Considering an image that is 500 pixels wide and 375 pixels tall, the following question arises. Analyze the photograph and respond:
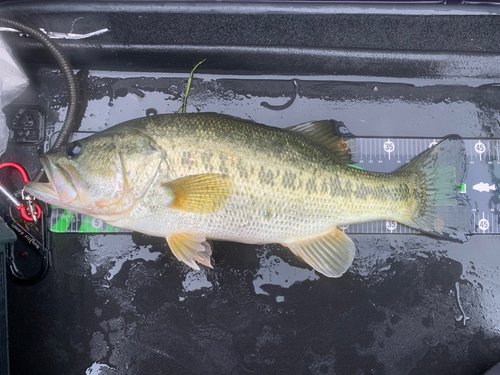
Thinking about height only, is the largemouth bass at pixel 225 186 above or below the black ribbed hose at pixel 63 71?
below

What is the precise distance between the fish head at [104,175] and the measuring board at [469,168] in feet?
3.95

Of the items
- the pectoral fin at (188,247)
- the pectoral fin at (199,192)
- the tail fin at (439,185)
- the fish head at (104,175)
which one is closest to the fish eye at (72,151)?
the fish head at (104,175)

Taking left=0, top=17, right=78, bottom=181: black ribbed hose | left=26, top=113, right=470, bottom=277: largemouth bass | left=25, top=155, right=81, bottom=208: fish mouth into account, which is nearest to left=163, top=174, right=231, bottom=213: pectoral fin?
left=26, top=113, right=470, bottom=277: largemouth bass

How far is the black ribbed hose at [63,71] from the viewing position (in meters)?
1.85

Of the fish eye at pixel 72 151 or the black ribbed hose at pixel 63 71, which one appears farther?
the black ribbed hose at pixel 63 71

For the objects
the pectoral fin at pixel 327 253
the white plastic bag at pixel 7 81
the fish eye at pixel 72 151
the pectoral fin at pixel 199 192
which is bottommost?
the pectoral fin at pixel 327 253

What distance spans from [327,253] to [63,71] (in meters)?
1.76

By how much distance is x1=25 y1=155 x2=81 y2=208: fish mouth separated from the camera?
1566 millimetres

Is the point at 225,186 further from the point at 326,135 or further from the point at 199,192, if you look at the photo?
the point at 326,135

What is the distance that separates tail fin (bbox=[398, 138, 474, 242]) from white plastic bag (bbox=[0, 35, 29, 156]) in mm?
2263

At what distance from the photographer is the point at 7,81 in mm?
1956

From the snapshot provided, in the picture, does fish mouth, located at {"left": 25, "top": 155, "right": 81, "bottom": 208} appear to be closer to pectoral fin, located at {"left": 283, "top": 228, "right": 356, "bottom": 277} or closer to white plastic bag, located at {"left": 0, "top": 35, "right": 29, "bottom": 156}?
white plastic bag, located at {"left": 0, "top": 35, "right": 29, "bottom": 156}

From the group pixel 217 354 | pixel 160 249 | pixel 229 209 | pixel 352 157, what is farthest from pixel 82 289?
pixel 352 157

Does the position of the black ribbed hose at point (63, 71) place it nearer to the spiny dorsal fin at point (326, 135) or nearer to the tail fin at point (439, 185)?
the spiny dorsal fin at point (326, 135)
